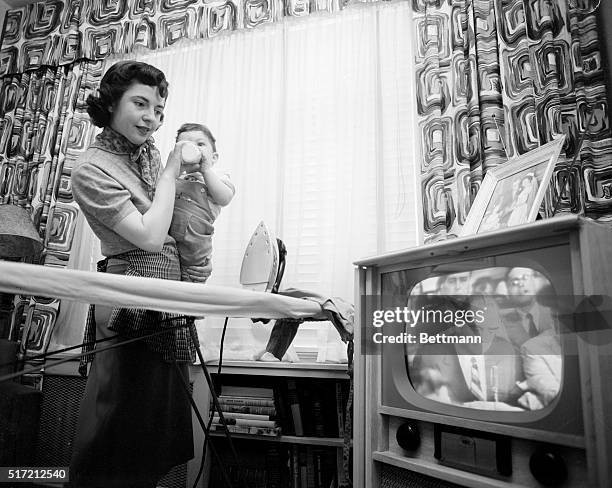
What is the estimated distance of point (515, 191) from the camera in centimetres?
109

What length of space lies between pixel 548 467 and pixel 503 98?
54.0 inches

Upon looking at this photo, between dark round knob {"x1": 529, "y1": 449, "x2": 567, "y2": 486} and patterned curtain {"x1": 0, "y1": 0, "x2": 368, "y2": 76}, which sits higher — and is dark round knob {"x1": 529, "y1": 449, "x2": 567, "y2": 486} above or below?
below

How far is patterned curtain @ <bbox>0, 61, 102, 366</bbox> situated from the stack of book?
0.96 metres

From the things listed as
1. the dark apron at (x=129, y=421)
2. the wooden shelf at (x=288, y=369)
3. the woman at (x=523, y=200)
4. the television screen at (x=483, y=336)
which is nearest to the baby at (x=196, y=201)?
the dark apron at (x=129, y=421)

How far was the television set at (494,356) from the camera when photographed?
67 centimetres

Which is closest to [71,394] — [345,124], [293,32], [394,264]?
[394,264]

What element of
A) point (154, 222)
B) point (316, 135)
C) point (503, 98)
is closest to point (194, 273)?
point (154, 222)

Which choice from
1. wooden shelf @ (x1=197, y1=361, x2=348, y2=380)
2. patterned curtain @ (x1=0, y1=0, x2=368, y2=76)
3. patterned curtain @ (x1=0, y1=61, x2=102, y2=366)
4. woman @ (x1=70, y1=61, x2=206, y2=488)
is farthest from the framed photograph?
patterned curtain @ (x1=0, y1=61, x2=102, y2=366)

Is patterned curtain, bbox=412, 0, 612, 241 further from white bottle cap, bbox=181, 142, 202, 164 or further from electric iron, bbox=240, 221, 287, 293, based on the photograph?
white bottle cap, bbox=181, 142, 202, 164

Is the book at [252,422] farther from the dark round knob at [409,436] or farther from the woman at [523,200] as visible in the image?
the woman at [523,200]

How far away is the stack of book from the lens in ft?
4.94

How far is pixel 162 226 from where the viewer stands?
1099 mm

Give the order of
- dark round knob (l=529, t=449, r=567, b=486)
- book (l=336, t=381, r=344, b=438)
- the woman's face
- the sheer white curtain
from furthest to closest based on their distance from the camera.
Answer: the sheer white curtain → book (l=336, t=381, r=344, b=438) → the woman's face → dark round knob (l=529, t=449, r=567, b=486)

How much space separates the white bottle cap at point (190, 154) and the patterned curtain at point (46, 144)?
1073 mm
